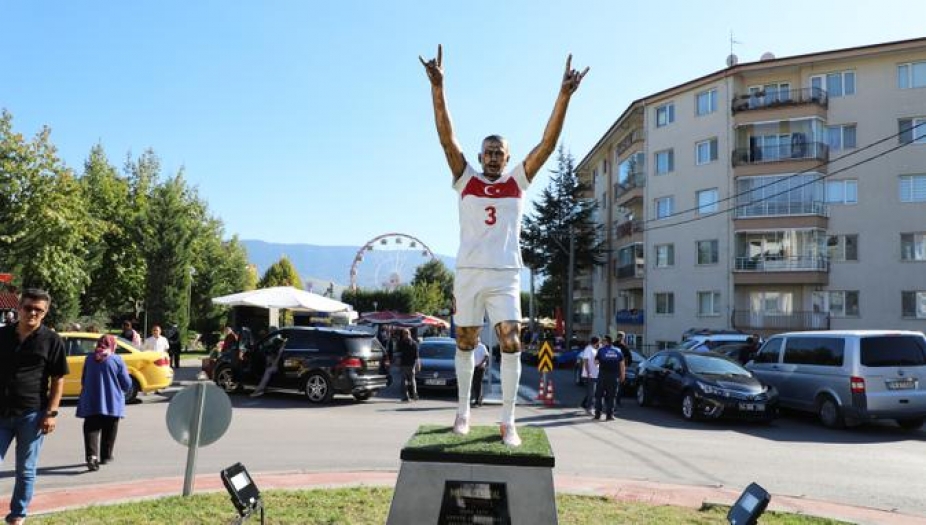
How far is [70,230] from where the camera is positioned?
31.5 meters

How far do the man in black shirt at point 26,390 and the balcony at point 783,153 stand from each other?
36.6 m

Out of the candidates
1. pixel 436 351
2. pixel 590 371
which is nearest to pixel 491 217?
pixel 590 371

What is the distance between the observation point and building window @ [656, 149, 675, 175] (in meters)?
41.4

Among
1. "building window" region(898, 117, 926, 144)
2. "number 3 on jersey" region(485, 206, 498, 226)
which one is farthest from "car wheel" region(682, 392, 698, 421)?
"building window" region(898, 117, 926, 144)

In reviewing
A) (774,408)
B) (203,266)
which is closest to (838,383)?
(774,408)

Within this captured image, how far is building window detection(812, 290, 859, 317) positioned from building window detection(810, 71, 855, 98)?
32.2ft

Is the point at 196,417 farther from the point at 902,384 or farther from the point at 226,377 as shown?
the point at 902,384

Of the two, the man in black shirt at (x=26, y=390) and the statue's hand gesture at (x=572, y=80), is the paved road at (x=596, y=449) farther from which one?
the statue's hand gesture at (x=572, y=80)

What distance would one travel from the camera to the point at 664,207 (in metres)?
42.0

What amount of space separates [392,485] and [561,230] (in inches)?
1724

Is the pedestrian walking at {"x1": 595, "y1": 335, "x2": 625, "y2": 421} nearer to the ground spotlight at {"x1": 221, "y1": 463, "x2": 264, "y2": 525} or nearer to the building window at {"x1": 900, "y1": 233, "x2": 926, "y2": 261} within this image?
the ground spotlight at {"x1": 221, "y1": 463, "x2": 264, "y2": 525}

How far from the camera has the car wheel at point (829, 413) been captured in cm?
1352

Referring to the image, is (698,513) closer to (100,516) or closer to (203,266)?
(100,516)

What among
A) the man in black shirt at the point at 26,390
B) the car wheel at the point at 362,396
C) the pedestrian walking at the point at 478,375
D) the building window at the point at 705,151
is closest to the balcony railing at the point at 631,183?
the building window at the point at 705,151
